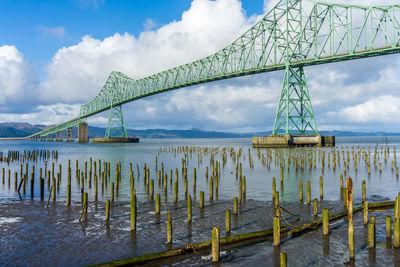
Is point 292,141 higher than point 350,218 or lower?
higher

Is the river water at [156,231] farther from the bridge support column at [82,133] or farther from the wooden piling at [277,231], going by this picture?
the bridge support column at [82,133]

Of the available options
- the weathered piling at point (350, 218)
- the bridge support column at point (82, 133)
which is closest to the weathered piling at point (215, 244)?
the weathered piling at point (350, 218)

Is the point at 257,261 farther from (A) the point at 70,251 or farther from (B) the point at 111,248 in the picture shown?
(A) the point at 70,251

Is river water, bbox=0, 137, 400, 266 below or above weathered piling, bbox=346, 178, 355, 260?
below

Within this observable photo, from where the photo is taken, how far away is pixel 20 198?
17.5 meters

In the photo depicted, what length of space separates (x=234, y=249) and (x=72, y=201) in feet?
34.5

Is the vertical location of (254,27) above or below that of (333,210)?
above

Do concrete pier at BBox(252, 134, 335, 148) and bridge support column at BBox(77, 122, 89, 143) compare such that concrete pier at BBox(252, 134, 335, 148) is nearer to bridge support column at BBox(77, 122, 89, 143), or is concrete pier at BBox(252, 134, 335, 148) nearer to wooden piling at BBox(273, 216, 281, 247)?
wooden piling at BBox(273, 216, 281, 247)

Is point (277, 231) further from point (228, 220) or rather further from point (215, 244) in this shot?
point (215, 244)

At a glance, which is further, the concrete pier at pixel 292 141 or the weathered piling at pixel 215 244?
the concrete pier at pixel 292 141

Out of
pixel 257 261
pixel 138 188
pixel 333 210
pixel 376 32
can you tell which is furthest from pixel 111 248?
pixel 376 32

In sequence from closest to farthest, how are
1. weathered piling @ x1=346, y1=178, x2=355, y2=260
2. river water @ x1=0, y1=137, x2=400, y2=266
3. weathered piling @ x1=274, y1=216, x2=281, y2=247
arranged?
1. weathered piling @ x1=346, y1=178, x2=355, y2=260
2. river water @ x1=0, y1=137, x2=400, y2=266
3. weathered piling @ x1=274, y1=216, x2=281, y2=247

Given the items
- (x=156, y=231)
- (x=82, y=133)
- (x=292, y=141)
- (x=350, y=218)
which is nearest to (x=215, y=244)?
(x=350, y=218)

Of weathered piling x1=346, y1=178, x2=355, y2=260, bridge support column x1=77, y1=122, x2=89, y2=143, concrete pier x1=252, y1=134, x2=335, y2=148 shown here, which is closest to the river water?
weathered piling x1=346, y1=178, x2=355, y2=260
